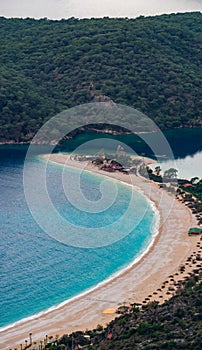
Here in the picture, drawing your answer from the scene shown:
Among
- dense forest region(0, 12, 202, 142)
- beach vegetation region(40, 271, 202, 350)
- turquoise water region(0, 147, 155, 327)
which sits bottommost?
beach vegetation region(40, 271, 202, 350)

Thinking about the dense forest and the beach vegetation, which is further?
the dense forest

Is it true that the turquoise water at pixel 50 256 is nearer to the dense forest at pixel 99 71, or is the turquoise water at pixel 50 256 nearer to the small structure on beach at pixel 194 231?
the small structure on beach at pixel 194 231

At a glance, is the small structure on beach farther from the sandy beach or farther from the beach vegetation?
the beach vegetation

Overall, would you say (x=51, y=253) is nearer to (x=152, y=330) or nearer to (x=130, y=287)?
(x=130, y=287)

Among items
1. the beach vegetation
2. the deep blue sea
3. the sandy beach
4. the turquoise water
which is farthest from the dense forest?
the beach vegetation

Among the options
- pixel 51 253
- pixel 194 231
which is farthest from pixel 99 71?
pixel 51 253

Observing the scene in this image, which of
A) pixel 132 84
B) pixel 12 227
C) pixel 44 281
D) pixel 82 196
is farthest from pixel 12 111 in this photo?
pixel 44 281
